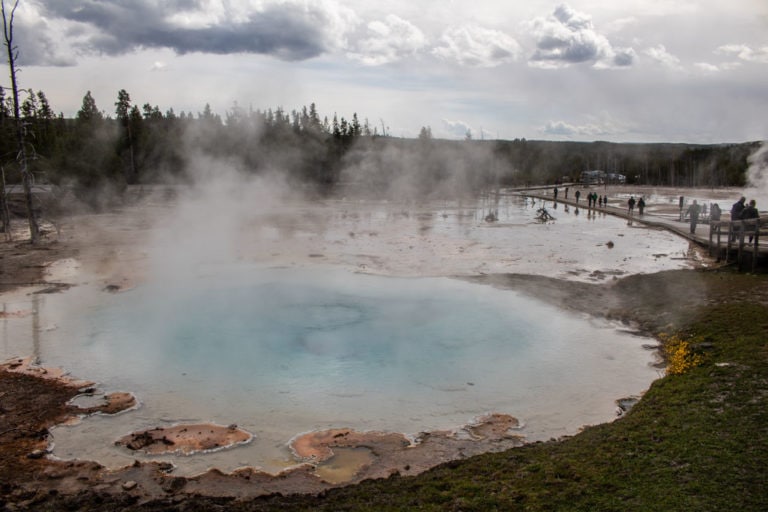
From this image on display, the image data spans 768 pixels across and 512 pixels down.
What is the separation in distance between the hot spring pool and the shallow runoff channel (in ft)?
0.10

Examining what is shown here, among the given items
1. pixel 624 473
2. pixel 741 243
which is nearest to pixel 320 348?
pixel 624 473

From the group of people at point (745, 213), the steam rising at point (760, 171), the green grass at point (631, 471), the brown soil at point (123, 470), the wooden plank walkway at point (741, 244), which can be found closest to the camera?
the green grass at point (631, 471)

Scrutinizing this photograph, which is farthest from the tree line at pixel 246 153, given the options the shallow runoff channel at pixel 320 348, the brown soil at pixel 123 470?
the brown soil at pixel 123 470

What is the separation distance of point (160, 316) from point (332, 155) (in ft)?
136

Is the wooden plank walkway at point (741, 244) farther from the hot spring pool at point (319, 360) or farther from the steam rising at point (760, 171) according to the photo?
the steam rising at point (760, 171)

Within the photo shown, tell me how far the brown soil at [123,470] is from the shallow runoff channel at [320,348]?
313mm

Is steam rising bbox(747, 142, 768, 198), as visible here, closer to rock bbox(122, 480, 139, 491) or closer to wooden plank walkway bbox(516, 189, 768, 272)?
wooden plank walkway bbox(516, 189, 768, 272)

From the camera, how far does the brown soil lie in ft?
16.4

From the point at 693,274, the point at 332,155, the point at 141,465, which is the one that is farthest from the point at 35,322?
the point at 332,155

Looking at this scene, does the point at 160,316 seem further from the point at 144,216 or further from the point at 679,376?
the point at 144,216

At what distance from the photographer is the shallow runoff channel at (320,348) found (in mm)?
6816

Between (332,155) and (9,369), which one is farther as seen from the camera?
(332,155)

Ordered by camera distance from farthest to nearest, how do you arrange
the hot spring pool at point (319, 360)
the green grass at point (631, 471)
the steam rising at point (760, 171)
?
the steam rising at point (760, 171) → the hot spring pool at point (319, 360) → the green grass at point (631, 471)

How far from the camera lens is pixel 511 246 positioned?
66.0ft
